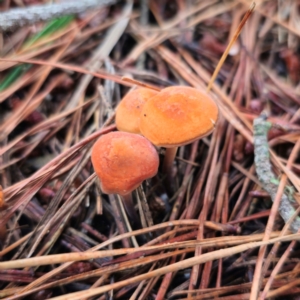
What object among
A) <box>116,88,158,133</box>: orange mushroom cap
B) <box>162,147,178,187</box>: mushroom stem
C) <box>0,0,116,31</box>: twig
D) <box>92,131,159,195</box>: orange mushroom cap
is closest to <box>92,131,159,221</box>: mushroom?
<box>92,131,159,195</box>: orange mushroom cap

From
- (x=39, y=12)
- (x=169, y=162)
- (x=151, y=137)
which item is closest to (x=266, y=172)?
(x=169, y=162)

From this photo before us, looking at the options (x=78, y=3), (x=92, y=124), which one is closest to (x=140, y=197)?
→ (x=92, y=124)

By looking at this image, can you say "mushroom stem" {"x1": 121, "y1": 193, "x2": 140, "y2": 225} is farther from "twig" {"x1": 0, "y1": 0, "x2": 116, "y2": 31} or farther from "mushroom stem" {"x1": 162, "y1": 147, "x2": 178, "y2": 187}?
"twig" {"x1": 0, "y1": 0, "x2": 116, "y2": 31}

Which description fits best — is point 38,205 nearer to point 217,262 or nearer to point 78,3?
point 217,262

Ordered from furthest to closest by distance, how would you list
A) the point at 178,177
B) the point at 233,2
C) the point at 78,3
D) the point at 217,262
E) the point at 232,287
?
the point at 233,2, the point at 78,3, the point at 178,177, the point at 217,262, the point at 232,287

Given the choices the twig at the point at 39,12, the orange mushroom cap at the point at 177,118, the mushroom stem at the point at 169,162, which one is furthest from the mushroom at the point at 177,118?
the twig at the point at 39,12
